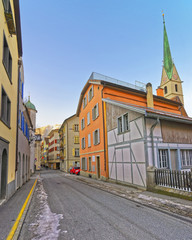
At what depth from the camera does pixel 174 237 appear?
4141 mm

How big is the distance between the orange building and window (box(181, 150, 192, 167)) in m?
5.23

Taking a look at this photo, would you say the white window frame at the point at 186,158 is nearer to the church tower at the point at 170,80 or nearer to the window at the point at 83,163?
the window at the point at 83,163

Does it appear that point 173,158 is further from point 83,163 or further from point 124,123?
point 83,163

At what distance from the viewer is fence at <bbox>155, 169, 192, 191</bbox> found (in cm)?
781

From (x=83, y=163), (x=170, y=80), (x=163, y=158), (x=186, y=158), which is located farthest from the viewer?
(x=170, y=80)

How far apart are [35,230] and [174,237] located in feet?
11.1

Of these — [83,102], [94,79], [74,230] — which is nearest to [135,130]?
[74,230]

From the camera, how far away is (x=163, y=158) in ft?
36.0

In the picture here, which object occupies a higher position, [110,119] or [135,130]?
[110,119]

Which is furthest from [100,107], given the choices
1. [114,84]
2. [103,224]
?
[103,224]

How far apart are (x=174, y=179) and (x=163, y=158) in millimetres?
2385

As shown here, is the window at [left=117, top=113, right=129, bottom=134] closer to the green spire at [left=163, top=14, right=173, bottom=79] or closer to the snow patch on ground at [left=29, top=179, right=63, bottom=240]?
the snow patch on ground at [left=29, top=179, right=63, bottom=240]

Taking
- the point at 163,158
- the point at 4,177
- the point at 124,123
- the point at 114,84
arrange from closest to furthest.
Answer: the point at 4,177, the point at 163,158, the point at 124,123, the point at 114,84

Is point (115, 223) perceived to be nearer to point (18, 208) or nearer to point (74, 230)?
point (74, 230)
